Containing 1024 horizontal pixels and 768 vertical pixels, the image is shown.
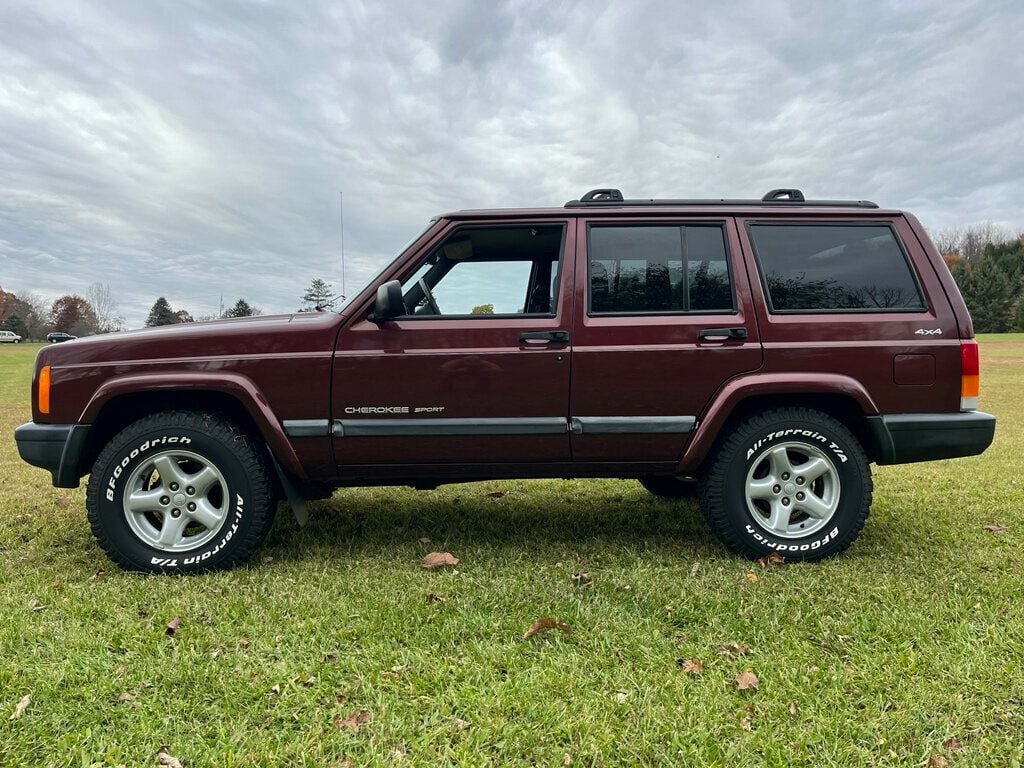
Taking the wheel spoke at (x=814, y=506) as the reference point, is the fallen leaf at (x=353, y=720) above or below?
below

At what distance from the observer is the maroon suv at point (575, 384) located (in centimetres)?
332

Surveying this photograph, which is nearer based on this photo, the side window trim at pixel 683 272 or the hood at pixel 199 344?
the hood at pixel 199 344

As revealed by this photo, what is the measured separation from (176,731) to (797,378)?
119 inches

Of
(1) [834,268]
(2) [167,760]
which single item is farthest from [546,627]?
(1) [834,268]

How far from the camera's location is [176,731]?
6.57 feet

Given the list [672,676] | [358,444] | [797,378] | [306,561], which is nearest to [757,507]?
[797,378]

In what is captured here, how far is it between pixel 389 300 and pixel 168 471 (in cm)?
141

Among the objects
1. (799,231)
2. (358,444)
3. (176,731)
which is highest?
(799,231)

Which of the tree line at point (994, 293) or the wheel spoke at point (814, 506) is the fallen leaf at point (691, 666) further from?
the tree line at point (994, 293)

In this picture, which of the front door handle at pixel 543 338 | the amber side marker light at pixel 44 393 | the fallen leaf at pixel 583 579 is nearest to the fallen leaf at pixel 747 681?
the fallen leaf at pixel 583 579

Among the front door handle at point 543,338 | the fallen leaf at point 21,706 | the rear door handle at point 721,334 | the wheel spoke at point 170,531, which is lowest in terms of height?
the fallen leaf at point 21,706

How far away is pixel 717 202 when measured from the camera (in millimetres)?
3621

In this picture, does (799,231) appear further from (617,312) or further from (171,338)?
(171,338)

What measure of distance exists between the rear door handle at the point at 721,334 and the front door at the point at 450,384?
0.70m
